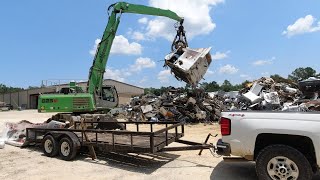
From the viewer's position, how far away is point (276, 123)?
19.8 ft

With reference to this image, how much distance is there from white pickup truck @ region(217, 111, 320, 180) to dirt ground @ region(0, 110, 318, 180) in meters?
0.92

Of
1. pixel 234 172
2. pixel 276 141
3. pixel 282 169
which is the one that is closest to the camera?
pixel 282 169

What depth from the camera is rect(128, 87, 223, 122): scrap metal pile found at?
2141 centimetres

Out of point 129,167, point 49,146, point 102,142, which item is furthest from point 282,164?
point 49,146

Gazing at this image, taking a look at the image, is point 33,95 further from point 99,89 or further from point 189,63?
point 189,63

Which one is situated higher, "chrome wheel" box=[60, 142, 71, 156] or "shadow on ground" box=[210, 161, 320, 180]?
"chrome wheel" box=[60, 142, 71, 156]

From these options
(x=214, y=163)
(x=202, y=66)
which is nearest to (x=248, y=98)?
(x=202, y=66)

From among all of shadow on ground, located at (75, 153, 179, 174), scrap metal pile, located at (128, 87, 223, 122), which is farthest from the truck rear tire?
scrap metal pile, located at (128, 87, 223, 122)

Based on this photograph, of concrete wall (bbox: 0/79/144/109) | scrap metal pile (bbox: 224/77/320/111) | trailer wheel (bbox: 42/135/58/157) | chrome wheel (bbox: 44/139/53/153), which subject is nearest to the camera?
trailer wheel (bbox: 42/135/58/157)

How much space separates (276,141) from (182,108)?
15.7 m

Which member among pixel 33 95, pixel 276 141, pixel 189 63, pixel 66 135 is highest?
pixel 189 63

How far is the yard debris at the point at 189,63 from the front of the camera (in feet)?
55.1

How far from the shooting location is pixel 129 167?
27.7ft

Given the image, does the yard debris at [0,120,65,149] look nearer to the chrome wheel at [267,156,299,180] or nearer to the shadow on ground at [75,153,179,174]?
the shadow on ground at [75,153,179,174]
